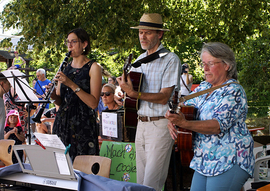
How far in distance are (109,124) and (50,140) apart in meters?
1.99

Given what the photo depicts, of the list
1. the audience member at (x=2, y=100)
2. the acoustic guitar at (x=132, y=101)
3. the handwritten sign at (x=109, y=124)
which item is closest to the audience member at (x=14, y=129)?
the audience member at (x=2, y=100)

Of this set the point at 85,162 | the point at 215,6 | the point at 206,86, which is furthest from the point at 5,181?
the point at 215,6

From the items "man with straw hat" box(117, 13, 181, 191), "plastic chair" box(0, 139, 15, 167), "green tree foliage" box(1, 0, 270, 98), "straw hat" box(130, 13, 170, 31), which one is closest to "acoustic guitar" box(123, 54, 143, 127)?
"man with straw hat" box(117, 13, 181, 191)

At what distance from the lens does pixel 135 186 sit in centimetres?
172

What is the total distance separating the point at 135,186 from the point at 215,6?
7.04m

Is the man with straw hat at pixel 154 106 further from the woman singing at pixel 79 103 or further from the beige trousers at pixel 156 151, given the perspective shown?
the woman singing at pixel 79 103

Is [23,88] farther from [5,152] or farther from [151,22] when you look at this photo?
[151,22]

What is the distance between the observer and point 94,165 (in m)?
2.61

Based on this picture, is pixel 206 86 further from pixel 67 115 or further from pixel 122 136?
pixel 122 136

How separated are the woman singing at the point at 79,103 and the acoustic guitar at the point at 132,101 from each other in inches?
11.8

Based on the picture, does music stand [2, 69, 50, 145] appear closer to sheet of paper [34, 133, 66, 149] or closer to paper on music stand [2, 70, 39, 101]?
paper on music stand [2, 70, 39, 101]

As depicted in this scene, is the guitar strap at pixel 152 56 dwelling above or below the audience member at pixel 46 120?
above

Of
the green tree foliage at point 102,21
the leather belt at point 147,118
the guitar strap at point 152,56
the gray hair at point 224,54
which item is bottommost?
the leather belt at point 147,118

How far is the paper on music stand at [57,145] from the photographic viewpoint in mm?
2020
